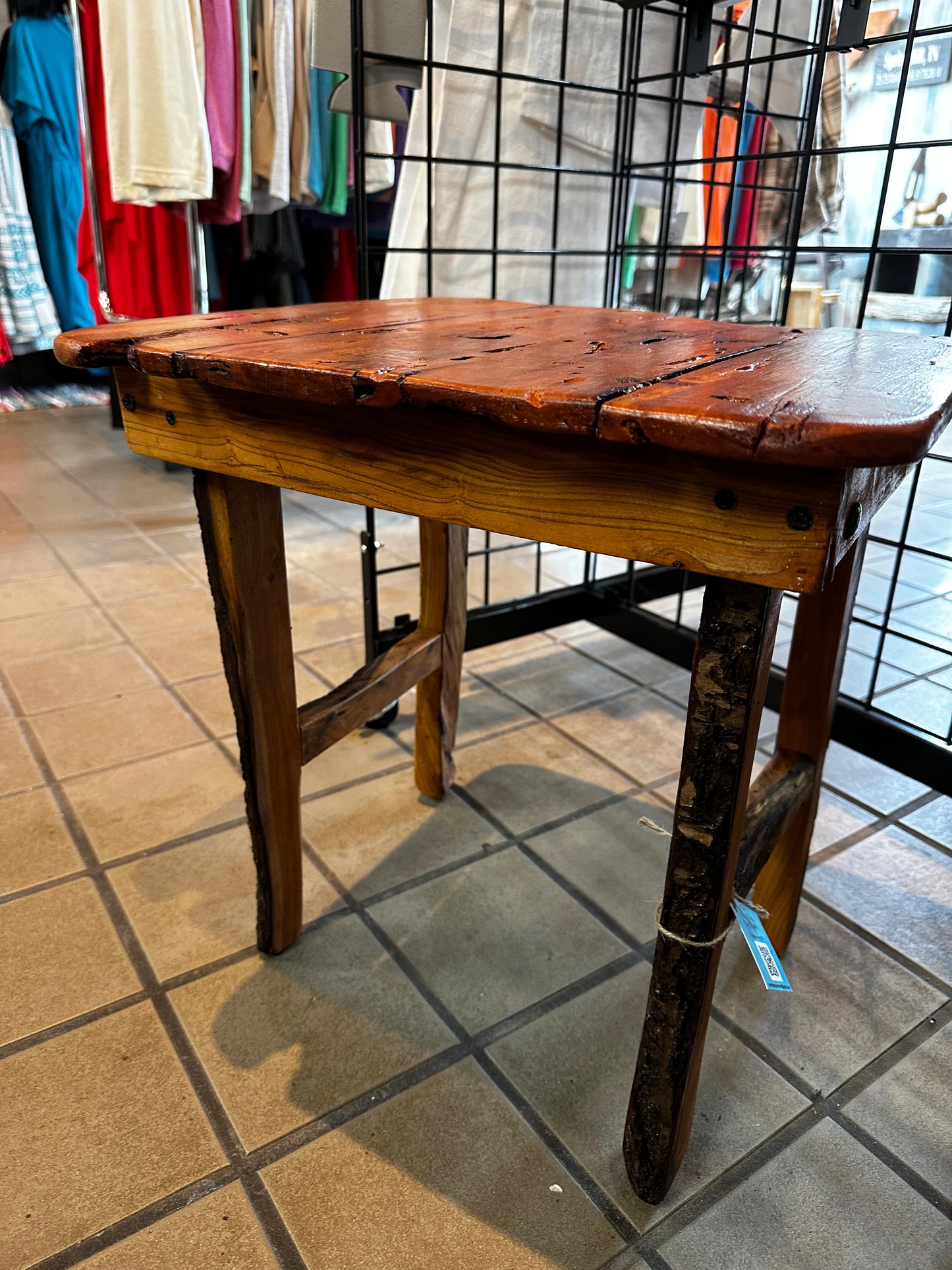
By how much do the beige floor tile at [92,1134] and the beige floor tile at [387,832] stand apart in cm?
36

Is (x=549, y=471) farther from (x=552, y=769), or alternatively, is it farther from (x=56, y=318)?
(x=56, y=318)

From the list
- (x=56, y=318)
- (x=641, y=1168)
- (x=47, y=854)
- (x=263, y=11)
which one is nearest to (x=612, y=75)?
(x=263, y=11)

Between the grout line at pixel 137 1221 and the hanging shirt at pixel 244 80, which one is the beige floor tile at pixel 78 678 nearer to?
the grout line at pixel 137 1221

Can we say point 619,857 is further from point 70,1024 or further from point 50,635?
point 50,635

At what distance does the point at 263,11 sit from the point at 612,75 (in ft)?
4.13

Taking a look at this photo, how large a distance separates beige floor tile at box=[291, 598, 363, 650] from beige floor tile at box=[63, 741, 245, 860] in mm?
499

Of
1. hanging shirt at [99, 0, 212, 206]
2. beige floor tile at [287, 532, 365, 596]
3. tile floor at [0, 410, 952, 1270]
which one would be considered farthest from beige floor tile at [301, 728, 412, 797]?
hanging shirt at [99, 0, 212, 206]

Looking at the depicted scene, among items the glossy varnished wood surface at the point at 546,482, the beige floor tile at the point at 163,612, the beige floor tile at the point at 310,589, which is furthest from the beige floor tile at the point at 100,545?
the glossy varnished wood surface at the point at 546,482

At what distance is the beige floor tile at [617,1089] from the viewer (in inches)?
35.0

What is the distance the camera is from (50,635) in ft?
6.72

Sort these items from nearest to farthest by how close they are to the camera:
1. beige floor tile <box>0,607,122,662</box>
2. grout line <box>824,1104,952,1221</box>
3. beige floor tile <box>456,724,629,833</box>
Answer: grout line <box>824,1104,952,1221</box> < beige floor tile <box>456,724,629,833</box> < beige floor tile <box>0,607,122,662</box>

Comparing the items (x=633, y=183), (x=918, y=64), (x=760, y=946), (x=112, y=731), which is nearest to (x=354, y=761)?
(x=112, y=731)

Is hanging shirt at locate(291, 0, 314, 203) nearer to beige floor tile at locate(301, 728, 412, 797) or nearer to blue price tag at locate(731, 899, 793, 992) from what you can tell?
beige floor tile at locate(301, 728, 412, 797)

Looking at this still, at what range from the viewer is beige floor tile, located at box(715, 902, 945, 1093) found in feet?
3.35
